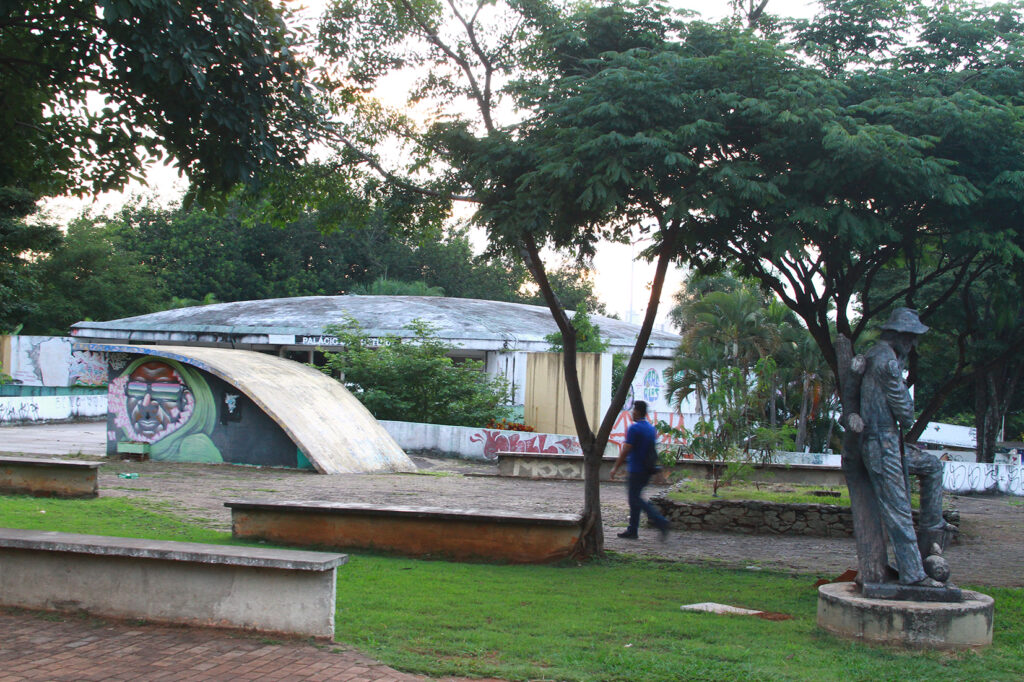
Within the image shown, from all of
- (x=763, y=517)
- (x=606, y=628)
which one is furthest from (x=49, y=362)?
(x=606, y=628)

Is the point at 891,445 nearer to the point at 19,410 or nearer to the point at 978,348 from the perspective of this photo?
the point at 978,348

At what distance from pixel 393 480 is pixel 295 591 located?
476 inches

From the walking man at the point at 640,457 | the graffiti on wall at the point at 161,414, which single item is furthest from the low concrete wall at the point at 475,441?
the walking man at the point at 640,457

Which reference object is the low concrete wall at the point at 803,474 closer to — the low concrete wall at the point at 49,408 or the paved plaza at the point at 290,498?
the paved plaza at the point at 290,498

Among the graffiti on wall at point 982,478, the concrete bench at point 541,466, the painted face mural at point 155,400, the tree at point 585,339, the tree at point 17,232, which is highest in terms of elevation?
the tree at point 17,232

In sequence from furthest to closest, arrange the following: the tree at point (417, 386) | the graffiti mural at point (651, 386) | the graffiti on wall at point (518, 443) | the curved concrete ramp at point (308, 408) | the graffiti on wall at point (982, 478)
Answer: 1. the graffiti mural at point (651, 386)
2. the tree at point (417, 386)
3. the graffiti on wall at point (518, 443)
4. the graffiti on wall at point (982, 478)
5. the curved concrete ramp at point (308, 408)

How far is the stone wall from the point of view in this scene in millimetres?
13453

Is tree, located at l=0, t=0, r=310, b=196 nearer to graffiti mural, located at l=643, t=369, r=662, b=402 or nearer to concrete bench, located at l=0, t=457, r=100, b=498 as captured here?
concrete bench, located at l=0, t=457, r=100, b=498

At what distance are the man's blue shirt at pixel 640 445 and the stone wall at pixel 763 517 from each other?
8.90 ft

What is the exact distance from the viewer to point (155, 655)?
17.7 ft

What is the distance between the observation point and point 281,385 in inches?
789

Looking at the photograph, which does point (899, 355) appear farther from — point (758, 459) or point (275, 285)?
point (275, 285)

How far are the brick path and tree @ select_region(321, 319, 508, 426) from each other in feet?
64.1

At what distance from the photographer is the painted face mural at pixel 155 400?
19594 millimetres
